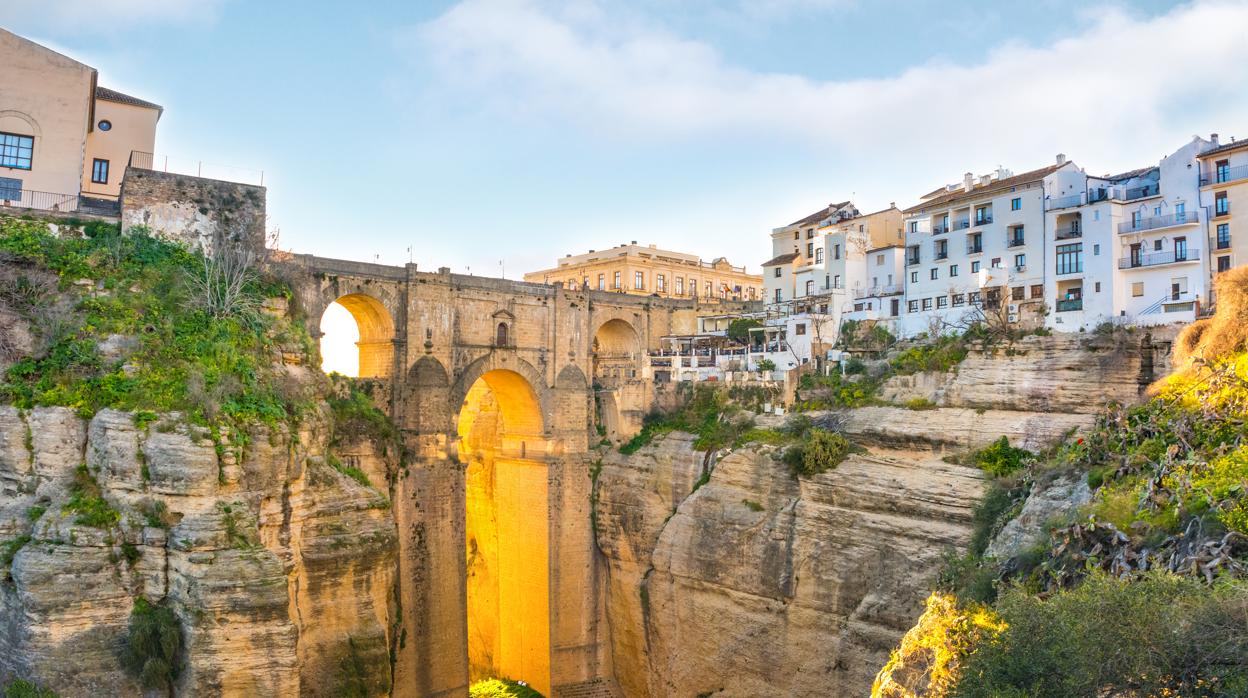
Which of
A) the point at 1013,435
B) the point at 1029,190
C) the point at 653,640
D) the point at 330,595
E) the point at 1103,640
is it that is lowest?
the point at 653,640

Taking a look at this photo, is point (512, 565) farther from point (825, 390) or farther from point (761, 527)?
point (825, 390)

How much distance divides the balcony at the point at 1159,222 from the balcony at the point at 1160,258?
2.56 feet

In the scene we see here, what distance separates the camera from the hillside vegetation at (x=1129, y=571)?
32.0 ft

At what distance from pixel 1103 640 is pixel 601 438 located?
26.9m

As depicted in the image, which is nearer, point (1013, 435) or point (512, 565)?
point (1013, 435)

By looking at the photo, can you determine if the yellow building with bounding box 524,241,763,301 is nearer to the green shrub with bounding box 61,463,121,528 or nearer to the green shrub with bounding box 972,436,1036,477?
the green shrub with bounding box 972,436,1036,477

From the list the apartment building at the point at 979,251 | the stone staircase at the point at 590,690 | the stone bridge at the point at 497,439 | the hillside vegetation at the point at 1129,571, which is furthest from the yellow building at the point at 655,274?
the hillside vegetation at the point at 1129,571

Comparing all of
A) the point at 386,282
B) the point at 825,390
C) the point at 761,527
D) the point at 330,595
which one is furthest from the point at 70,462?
the point at 825,390

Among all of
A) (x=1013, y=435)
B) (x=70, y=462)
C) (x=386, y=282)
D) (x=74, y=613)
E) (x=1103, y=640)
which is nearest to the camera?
(x=1103, y=640)

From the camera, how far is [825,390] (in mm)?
30188

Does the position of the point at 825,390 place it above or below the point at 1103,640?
above

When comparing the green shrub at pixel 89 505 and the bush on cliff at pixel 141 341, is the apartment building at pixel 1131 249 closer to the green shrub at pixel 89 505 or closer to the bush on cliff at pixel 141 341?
the bush on cliff at pixel 141 341

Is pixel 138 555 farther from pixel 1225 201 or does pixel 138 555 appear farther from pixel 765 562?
pixel 1225 201

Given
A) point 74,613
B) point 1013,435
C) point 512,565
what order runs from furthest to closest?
point 512,565 < point 1013,435 < point 74,613
